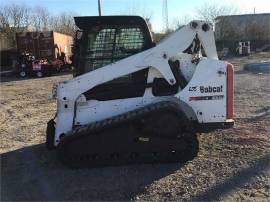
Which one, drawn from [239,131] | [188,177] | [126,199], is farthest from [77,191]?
[239,131]

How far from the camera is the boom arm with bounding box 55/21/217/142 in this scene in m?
7.66

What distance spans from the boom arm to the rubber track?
0.48 meters

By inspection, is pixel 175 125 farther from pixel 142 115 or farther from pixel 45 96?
pixel 45 96

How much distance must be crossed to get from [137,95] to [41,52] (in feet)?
84.5

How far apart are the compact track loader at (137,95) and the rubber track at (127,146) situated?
0.05 feet

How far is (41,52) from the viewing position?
32562 millimetres

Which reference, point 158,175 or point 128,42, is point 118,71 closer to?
point 128,42

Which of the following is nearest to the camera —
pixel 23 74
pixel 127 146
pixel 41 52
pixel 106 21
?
pixel 127 146

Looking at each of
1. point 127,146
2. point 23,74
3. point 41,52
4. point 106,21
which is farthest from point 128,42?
point 41,52

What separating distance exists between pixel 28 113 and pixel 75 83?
238 inches

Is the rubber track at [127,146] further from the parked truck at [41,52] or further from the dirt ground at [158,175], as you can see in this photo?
the parked truck at [41,52]

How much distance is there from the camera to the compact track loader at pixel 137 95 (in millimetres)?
7234

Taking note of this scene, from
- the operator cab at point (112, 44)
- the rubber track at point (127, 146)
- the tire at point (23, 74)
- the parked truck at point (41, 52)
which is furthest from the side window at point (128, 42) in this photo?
the tire at point (23, 74)

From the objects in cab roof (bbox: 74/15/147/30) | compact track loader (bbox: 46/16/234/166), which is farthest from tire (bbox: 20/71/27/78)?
cab roof (bbox: 74/15/147/30)
